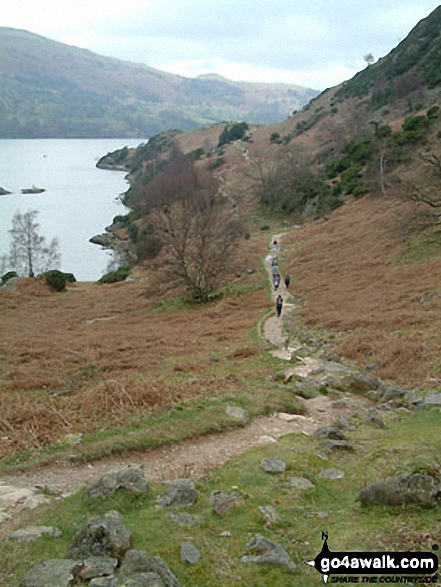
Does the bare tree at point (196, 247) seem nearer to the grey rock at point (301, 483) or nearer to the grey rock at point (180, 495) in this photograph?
the grey rock at point (301, 483)

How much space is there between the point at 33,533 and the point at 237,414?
19.0 ft

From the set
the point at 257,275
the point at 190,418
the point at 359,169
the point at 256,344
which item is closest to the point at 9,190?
the point at 359,169

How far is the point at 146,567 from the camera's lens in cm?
541

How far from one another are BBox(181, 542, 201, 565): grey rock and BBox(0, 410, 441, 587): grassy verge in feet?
0.20

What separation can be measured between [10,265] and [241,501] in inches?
2563

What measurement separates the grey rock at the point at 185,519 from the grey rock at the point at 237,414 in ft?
15.3

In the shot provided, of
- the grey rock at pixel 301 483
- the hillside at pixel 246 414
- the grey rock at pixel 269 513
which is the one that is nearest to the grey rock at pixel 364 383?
the hillside at pixel 246 414

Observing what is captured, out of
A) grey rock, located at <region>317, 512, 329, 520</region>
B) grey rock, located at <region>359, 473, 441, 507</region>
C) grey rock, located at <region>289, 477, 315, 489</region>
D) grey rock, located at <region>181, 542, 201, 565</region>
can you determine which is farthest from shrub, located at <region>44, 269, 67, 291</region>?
grey rock, located at <region>181, 542, 201, 565</region>

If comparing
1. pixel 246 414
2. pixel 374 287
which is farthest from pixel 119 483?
pixel 374 287

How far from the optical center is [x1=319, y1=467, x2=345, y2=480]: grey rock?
27.7 ft

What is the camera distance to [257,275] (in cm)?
4291

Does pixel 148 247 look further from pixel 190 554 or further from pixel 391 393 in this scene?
pixel 190 554

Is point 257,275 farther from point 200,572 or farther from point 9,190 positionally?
point 9,190

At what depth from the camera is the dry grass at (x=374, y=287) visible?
16.7 metres
